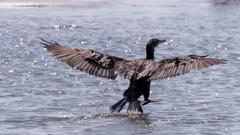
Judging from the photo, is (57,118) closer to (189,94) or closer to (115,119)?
(115,119)

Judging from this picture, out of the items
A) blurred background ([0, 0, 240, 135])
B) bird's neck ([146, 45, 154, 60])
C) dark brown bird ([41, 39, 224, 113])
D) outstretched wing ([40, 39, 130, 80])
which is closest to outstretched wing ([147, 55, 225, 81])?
dark brown bird ([41, 39, 224, 113])

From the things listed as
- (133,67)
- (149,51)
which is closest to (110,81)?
(149,51)

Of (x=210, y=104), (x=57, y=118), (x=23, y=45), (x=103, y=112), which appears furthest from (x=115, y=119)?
(x=23, y=45)

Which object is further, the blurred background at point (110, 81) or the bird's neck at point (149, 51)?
the bird's neck at point (149, 51)

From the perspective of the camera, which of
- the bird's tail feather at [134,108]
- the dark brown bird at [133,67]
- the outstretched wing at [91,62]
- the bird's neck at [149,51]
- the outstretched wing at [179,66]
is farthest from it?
the bird's neck at [149,51]

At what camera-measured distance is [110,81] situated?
9766mm

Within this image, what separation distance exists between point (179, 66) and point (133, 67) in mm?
819

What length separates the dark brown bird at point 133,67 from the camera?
6.64 metres

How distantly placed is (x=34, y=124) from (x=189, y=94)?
142 inches

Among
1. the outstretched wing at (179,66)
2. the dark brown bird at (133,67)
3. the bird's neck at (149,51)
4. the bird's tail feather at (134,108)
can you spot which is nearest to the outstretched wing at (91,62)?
the dark brown bird at (133,67)

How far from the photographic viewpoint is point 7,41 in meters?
14.6

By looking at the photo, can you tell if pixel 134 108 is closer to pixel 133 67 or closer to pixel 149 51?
pixel 133 67

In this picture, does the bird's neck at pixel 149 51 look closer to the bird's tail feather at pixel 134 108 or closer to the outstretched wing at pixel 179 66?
the outstretched wing at pixel 179 66

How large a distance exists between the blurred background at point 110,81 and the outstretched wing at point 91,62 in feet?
2.65
